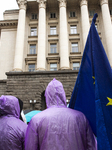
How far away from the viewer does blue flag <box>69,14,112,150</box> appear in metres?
1.31

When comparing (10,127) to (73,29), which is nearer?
(10,127)

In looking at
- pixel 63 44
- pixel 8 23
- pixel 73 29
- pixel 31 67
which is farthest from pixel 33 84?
pixel 8 23

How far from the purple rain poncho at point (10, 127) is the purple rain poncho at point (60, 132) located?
26.2 inches

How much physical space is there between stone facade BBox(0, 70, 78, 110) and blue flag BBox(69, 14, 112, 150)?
1320 centimetres

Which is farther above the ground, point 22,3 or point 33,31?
point 22,3

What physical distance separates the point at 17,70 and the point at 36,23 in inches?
357

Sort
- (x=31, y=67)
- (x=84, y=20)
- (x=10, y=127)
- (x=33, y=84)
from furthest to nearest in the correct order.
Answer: (x=31, y=67) → (x=84, y=20) → (x=33, y=84) → (x=10, y=127)

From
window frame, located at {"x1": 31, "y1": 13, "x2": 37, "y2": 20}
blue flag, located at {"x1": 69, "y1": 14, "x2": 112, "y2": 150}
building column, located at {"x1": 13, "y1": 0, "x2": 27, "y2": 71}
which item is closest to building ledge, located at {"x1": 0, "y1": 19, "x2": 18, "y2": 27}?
building column, located at {"x1": 13, "y1": 0, "x2": 27, "y2": 71}

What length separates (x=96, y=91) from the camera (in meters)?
1.39

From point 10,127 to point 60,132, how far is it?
101cm

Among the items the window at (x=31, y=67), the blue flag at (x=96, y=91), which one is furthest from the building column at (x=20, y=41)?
the blue flag at (x=96, y=91)

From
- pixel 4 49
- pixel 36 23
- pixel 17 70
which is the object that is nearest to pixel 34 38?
pixel 36 23

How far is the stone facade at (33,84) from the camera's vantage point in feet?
49.2

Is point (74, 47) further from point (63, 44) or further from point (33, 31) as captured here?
point (33, 31)
